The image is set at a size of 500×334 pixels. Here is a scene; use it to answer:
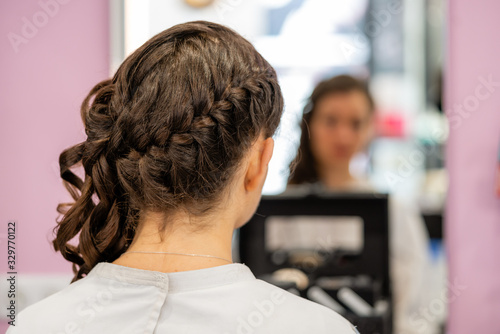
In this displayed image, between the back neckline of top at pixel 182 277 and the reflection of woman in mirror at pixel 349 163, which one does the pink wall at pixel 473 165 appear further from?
the back neckline of top at pixel 182 277

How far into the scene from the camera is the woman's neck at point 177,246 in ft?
2.23

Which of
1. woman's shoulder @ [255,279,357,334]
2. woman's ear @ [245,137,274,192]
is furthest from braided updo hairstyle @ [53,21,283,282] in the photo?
woman's shoulder @ [255,279,357,334]

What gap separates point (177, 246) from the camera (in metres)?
0.69

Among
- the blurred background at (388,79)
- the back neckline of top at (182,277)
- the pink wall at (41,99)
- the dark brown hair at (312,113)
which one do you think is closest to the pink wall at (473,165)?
the blurred background at (388,79)

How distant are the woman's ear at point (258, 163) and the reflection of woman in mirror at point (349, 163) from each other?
21.0 inches

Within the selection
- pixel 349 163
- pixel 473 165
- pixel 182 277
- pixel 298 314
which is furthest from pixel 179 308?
pixel 473 165

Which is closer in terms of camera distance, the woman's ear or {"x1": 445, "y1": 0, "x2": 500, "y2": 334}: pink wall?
the woman's ear

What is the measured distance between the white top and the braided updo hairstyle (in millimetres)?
101

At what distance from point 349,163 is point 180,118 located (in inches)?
29.5

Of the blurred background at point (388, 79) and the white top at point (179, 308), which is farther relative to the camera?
the blurred background at point (388, 79)

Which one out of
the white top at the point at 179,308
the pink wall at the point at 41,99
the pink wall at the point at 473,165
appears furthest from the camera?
the pink wall at the point at 41,99

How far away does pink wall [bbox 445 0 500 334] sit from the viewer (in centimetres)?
123

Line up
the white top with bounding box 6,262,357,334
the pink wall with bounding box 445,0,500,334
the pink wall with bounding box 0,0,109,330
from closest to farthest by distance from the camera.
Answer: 1. the white top with bounding box 6,262,357,334
2. the pink wall with bounding box 445,0,500,334
3. the pink wall with bounding box 0,0,109,330

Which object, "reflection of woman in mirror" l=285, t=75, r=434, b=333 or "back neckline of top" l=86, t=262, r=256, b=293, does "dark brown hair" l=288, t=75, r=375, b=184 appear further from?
"back neckline of top" l=86, t=262, r=256, b=293
